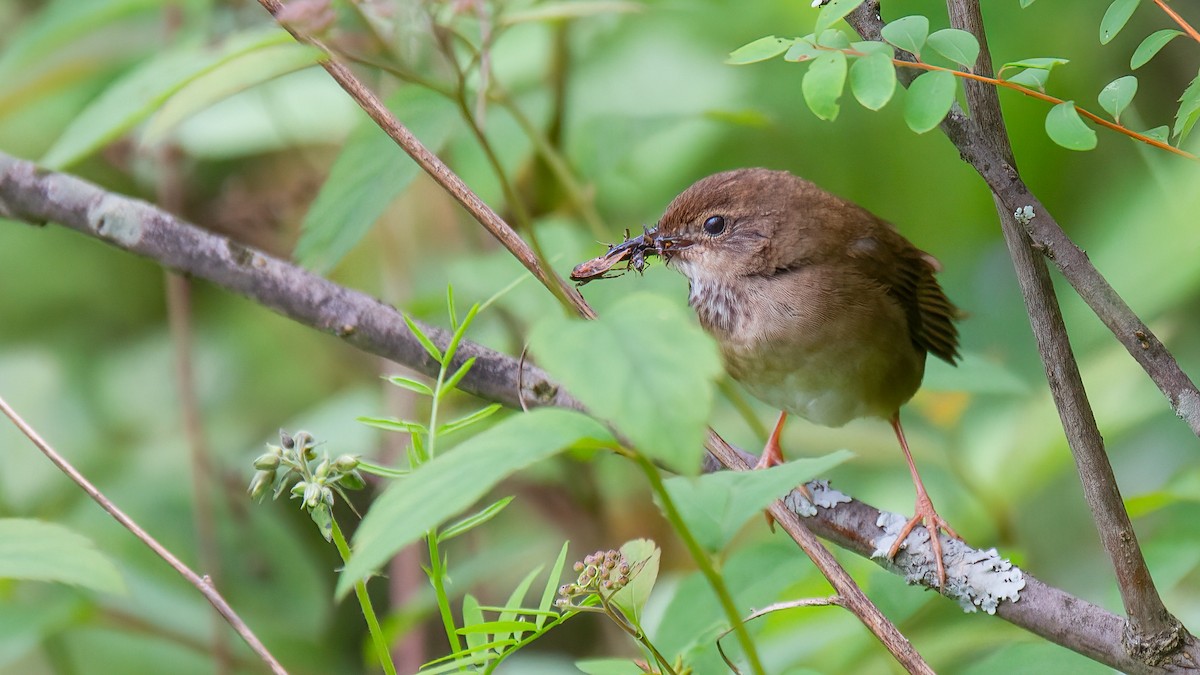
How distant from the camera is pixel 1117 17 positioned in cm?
133

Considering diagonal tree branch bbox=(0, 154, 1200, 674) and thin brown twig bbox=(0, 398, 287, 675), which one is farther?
diagonal tree branch bbox=(0, 154, 1200, 674)

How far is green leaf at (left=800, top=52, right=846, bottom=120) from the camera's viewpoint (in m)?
1.23

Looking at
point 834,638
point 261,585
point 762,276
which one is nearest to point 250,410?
point 261,585

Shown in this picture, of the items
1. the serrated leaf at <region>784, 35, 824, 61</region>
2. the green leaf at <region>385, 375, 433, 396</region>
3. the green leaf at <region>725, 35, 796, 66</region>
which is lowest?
the green leaf at <region>385, 375, 433, 396</region>

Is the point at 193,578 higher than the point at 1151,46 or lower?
lower

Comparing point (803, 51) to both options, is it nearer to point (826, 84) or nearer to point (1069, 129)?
point (826, 84)

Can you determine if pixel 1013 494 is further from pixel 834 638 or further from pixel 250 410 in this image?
pixel 250 410

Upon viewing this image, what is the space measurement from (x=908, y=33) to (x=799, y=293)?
1.21 metres

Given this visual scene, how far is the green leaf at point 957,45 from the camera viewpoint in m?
1.27

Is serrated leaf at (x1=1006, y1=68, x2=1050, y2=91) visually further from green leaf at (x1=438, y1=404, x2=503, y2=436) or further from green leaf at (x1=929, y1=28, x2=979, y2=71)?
green leaf at (x1=438, y1=404, x2=503, y2=436)

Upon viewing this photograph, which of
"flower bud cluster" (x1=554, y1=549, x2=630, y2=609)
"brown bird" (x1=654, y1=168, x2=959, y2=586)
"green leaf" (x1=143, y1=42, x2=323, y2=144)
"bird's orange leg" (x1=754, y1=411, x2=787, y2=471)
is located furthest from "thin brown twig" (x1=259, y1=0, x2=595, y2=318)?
"bird's orange leg" (x1=754, y1=411, x2=787, y2=471)

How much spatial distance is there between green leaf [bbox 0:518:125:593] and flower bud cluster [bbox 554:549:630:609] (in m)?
0.44

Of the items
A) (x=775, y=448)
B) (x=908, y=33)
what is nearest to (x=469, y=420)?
(x=908, y=33)

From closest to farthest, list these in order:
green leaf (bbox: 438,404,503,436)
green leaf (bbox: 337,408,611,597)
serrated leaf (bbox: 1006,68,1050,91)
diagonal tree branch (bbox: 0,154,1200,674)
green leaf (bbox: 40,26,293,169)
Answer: green leaf (bbox: 337,408,611,597), green leaf (bbox: 438,404,503,436), serrated leaf (bbox: 1006,68,1050,91), diagonal tree branch (bbox: 0,154,1200,674), green leaf (bbox: 40,26,293,169)
